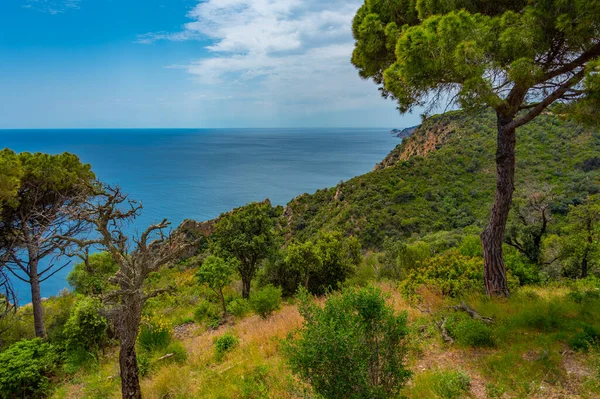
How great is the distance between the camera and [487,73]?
450 cm

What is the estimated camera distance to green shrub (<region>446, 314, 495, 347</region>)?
4926 millimetres

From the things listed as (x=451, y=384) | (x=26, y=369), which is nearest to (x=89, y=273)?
(x=26, y=369)

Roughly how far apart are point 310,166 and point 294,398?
4405 inches

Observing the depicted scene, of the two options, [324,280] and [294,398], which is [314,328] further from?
[324,280]

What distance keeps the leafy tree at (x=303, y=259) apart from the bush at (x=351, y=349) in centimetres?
1085

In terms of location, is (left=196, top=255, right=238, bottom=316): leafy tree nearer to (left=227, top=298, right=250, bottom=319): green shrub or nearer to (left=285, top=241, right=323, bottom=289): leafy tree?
(left=227, top=298, right=250, bottom=319): green shrub

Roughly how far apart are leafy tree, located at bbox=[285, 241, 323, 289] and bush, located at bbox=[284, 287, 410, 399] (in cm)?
1085

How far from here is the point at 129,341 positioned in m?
5.12

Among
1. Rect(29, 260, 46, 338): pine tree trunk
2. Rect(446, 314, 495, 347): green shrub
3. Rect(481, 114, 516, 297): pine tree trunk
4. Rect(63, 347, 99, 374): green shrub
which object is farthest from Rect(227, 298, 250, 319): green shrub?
Rect(481, 114, 516, 297): pine tree trunk

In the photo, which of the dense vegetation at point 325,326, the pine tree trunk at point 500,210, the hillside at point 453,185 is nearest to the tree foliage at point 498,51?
the pine tree trunk at point 500,210

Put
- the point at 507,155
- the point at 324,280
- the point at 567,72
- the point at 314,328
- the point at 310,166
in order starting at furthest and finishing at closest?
the point at 310,166, the point at 324,280, the point at 507,155, the point at 567,72, the point at 314,328

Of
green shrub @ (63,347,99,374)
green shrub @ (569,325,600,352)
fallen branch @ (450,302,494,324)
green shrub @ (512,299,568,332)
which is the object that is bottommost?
green shrub @ (63,347,99,374)

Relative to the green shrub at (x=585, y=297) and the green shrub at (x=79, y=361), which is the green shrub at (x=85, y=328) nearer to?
the green shrub at (x=79, y=361)

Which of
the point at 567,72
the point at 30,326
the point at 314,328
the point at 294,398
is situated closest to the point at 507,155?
the point at 567,72
